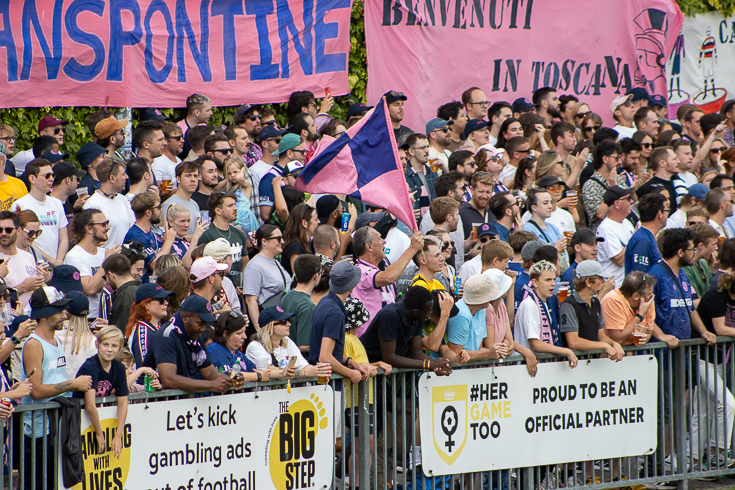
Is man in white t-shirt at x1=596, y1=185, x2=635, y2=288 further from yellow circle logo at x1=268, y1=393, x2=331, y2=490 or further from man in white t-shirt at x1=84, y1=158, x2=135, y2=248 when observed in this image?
man in white t-shirt at x1=84, y1=158, x2=135, y2=248

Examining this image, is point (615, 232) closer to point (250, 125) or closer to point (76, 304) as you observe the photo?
point (250, 125)

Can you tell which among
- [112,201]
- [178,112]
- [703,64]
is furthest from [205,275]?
[703,64]

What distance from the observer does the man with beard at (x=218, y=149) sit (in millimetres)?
10211

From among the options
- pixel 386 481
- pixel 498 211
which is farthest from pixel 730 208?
pixel 386 481

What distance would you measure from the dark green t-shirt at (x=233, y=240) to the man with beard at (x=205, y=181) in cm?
59

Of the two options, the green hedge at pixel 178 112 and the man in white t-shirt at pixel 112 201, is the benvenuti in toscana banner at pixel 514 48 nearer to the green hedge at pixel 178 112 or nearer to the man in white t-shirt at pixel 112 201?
the green hedge at pixel 178 112

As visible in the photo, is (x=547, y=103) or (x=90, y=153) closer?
(x=90, y=153)

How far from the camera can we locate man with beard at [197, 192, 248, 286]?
887 centimetres

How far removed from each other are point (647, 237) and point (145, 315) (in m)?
5.06

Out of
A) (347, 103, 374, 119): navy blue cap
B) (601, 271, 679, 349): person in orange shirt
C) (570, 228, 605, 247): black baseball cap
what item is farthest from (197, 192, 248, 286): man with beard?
(347, 103, 374, 119): navy blue cap

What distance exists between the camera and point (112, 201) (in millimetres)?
8906

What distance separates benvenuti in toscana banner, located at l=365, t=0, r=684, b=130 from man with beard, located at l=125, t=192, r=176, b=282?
5702 mm

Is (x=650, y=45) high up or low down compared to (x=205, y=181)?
up

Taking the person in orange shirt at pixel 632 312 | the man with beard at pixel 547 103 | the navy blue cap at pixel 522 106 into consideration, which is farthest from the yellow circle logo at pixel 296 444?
the man with beard at pixel 547 103
